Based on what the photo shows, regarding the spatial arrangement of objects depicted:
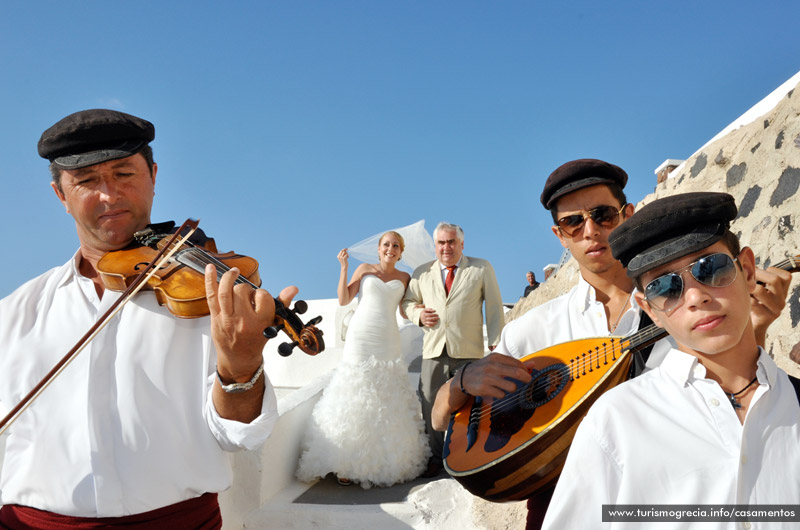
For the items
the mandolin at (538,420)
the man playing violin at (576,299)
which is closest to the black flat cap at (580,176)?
the man playing violin at (576,299)

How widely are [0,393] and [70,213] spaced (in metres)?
0.55

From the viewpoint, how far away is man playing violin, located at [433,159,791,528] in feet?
6.11

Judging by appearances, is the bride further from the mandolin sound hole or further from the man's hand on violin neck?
the man's hand on violin neck

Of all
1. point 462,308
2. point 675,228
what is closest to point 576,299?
point 675,228

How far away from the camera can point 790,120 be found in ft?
9.97

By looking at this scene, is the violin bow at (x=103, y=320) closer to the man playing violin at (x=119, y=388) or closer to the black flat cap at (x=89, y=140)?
the man playing violin at (x=119, y=388)

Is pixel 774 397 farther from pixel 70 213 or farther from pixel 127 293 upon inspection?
pixel 70 213

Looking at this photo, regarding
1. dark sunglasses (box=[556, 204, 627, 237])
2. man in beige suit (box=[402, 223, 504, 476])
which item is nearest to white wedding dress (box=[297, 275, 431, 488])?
man in beige suit (box=[402, 223, 504, 476])

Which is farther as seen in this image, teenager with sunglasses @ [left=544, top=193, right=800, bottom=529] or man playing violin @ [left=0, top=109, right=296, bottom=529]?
man playing violin @ [left=0, top=109, right=296, bottom=529]

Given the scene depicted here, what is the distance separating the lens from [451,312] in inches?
196

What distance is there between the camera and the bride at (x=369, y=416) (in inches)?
170

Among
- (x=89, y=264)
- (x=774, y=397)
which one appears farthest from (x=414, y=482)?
(x=774, y=397)

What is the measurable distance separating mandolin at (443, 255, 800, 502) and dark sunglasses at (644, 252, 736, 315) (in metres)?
0.40

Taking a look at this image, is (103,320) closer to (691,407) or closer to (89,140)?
(89,140)
